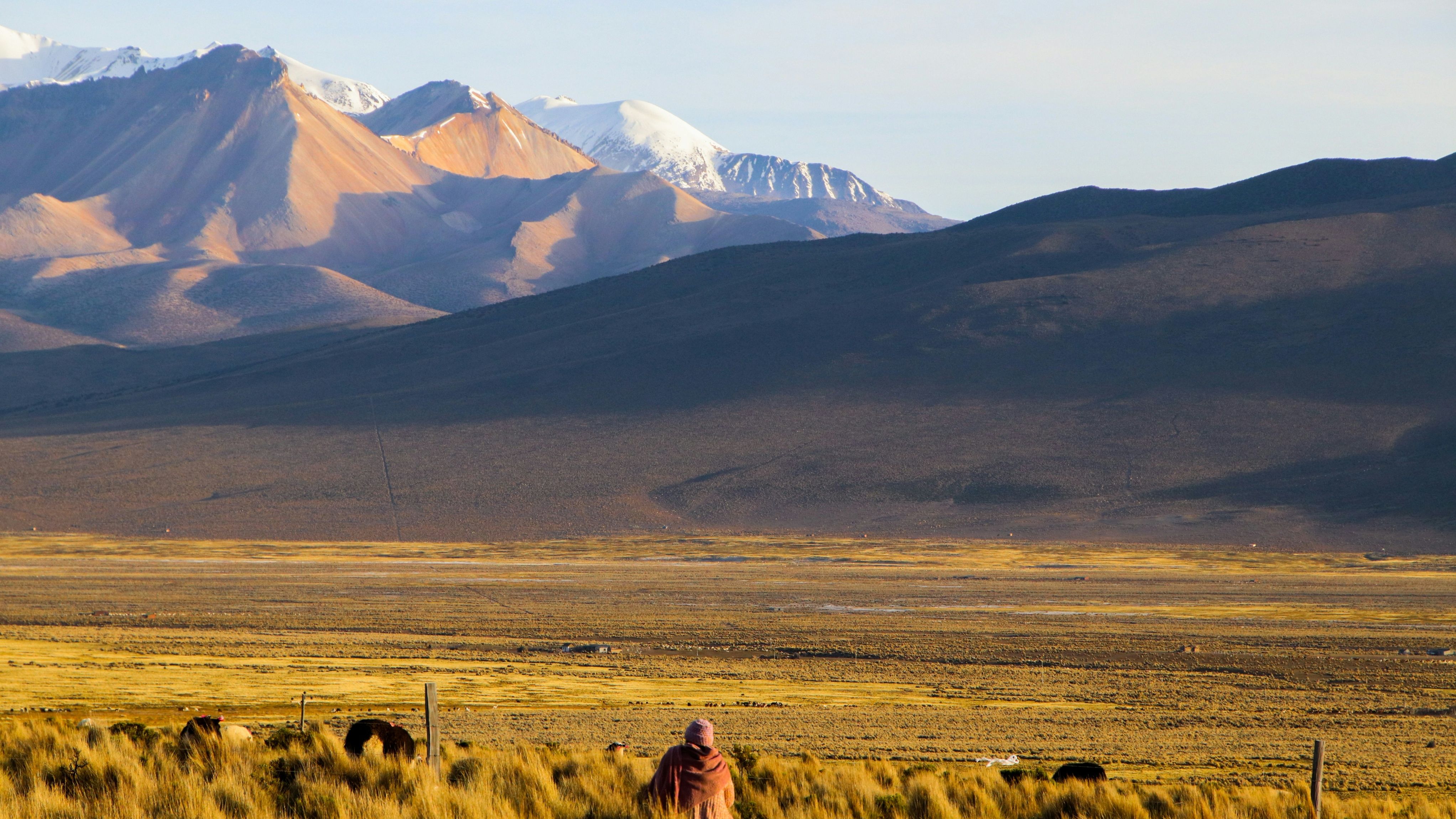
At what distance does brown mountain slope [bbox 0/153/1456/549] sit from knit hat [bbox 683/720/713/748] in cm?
5210

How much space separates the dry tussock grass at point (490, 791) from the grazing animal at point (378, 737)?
0.21 meters

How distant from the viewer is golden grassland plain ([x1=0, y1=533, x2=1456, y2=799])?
53.2 feet

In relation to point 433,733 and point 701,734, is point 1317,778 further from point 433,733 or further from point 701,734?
point 433,733

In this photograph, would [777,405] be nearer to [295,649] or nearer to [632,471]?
[632,471]

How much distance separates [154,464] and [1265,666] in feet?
203

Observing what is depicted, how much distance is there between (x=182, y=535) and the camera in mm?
60875

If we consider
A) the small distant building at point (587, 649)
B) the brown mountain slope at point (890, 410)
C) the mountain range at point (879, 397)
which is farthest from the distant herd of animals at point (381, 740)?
the brown mountain slope at point (890, 410)

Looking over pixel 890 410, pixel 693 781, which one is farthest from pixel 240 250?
pixel 693 781

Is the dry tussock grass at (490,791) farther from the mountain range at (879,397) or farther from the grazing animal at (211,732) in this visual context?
the mountain range at (879,397)

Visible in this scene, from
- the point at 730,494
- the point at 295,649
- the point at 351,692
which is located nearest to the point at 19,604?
the point at 295,649

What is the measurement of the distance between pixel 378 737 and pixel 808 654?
596 inches

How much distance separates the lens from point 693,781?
8539 mm

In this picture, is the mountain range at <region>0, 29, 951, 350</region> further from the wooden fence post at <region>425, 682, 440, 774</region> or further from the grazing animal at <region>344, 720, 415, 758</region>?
the wooden fence post at <region>425, 682, 440, 774</region>

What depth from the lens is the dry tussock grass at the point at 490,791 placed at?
927 centimetres
